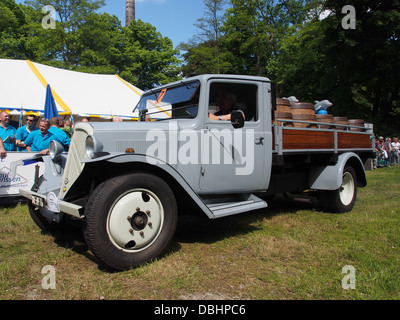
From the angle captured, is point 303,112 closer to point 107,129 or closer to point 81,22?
point 107,129

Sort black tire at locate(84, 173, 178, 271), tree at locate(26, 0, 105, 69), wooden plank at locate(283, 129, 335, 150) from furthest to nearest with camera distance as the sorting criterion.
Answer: tree at locate(26, 0, 105, 69) → wooden plank at locate(283, 129, 335, 150) → black tire at locate(84, 173, 178, 271)

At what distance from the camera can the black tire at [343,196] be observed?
5188 millimetres

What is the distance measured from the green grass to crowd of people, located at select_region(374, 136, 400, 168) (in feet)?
41.2

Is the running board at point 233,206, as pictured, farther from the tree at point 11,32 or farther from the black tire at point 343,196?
the tree at point 11,32

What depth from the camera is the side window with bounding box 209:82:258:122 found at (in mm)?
3814

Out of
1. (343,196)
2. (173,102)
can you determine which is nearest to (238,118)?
(173,102)

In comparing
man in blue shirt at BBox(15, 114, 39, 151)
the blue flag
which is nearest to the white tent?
the blue flag

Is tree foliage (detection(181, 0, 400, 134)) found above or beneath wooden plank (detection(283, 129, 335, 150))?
above

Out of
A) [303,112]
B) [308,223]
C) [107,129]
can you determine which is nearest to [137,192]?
[107,129]

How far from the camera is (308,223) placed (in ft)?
15.1

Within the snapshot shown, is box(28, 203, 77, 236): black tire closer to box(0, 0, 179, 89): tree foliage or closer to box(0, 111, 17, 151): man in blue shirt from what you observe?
box(0, 111, 17, 151): man in blue shirt

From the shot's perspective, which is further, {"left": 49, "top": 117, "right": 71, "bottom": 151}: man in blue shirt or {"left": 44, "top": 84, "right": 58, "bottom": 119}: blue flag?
{"left": 44, "top": 84, "right": 58, "bottom": 119}: blue flag

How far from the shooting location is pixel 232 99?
4004mm
